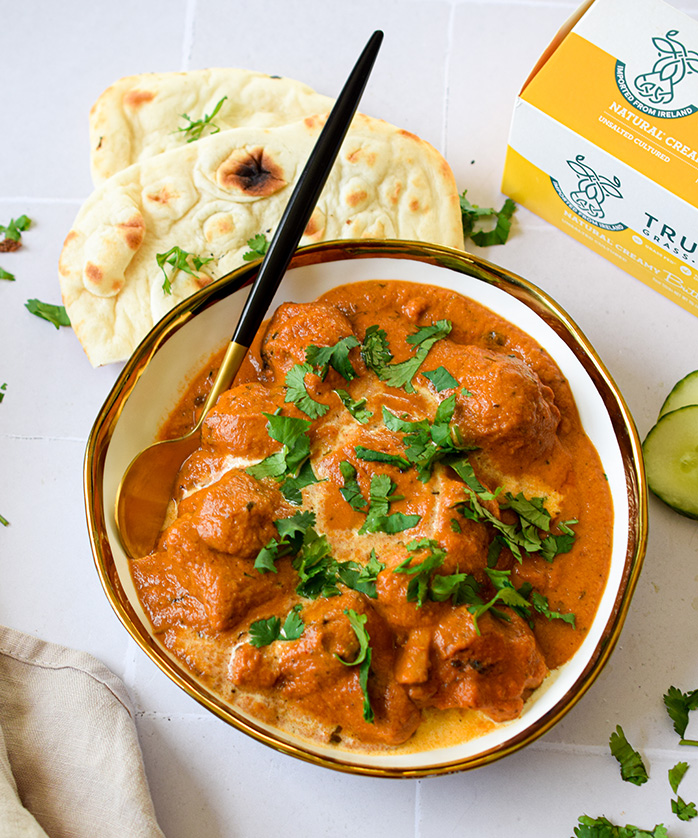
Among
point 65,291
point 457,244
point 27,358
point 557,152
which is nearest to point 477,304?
point 457,244

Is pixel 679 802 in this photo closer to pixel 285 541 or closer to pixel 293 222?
pixel 285 541

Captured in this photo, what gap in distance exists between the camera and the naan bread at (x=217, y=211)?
12.3 ft

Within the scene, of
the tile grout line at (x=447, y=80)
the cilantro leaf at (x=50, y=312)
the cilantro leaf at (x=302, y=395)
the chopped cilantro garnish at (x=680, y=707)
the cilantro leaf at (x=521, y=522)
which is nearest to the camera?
the cilantro leaf at (x=521, y=522)

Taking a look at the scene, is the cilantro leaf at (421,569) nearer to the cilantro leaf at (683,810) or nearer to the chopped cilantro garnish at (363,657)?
the chopped cilantro garnish at (363,657)

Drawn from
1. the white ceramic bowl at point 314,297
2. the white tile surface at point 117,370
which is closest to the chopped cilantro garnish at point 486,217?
the white tile surface at point 117,370

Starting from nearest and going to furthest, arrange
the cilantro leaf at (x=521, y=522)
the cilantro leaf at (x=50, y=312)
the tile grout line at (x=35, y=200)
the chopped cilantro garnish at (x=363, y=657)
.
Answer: the chopped cilantro garnish at (x=363, y=657) → the cilantro leaf at (x=521, y=522) → the cilantro leaf at (x=50, y=312) → the tile grout line at (x=35, y=200)

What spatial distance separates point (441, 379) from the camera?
129 inches

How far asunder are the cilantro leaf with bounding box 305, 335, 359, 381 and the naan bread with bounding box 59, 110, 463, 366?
0.78 m

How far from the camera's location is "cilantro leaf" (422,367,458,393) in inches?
129

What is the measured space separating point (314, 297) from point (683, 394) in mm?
1757

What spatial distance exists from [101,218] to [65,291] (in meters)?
0.38

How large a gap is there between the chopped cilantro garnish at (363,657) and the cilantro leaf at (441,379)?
3.18 ft

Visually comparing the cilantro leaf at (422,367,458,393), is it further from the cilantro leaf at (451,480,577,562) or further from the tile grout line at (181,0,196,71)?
the tile grout line at (181,0,196,71)

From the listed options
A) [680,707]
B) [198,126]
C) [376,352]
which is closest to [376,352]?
[376,352]
